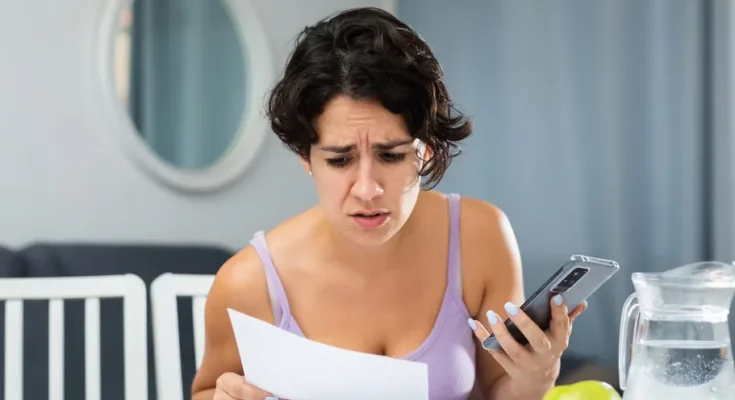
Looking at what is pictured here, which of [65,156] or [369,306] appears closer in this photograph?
[369,306]

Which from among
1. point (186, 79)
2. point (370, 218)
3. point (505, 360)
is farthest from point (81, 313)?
point (505, 360)

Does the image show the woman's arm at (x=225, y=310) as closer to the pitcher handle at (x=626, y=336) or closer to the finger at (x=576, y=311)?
the finger at (x=576, y=311)

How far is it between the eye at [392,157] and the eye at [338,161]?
5 cm

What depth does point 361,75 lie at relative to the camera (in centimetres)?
112

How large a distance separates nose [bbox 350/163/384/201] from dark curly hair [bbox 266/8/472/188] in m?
0.08

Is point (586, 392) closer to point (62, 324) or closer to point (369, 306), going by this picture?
point (369, 306)

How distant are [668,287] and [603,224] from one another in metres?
2.09

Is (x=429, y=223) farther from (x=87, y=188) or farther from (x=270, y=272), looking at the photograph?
(x=87, y=188)

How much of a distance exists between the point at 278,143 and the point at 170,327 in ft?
4.67

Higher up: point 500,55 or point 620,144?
point 500,55

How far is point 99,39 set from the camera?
2457 mm

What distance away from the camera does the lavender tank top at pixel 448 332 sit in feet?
4.33

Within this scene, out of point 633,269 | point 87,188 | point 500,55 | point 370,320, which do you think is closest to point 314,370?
point 370,320

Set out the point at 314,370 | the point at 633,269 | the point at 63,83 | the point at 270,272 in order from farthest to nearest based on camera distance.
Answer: the point at 633,269
the point at 63,83
the point at 270,272
the point at 314,370
